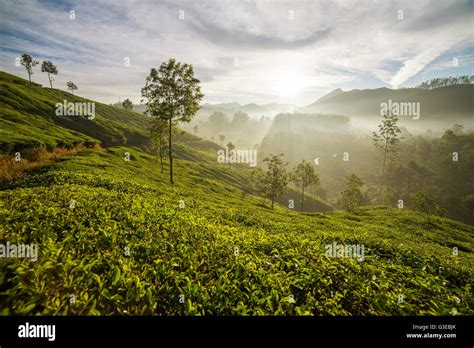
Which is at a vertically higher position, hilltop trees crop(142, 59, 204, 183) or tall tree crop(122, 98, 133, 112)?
tall tree crop(122, 98, 133, 112)

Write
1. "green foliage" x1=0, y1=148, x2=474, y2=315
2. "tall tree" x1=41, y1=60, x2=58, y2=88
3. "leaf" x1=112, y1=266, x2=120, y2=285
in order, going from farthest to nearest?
"tall tree" x1=41, y1=60, x2=58, y2=88 < "leaf" x1=112, y1=266, x2=120, y2=285 < "green foliage" x1=0, y1=148, x2=474, y2=315

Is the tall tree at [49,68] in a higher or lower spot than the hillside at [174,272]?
higher

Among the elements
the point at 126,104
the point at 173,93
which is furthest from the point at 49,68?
the point at 173,93

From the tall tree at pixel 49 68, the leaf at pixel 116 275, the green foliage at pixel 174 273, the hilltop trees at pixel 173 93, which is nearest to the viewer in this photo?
the green foliage at pixel 174 273

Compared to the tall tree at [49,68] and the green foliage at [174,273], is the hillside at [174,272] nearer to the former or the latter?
the green foliage at [174,273]

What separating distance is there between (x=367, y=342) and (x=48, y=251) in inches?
400

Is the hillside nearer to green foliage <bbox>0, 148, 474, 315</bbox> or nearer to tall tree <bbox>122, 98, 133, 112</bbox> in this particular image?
green foliage <bbox>0, 148, 474, 315</bbox>

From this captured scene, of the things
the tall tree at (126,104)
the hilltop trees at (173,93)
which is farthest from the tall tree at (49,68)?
the hilltop trees at (173,93)

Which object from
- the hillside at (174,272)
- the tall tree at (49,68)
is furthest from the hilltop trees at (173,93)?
the tall tree at (49,68)

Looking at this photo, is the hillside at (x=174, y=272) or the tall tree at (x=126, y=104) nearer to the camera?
the hillside at (x=174, y=272)

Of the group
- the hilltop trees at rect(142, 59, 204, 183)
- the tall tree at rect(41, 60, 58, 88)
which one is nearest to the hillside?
the hilltop trees at rect(142, 59, 204, 183)

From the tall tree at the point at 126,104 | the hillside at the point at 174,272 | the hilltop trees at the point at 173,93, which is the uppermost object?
the tall tree at the point at 126,104

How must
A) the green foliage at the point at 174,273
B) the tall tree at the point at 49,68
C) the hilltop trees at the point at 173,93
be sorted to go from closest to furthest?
the green foliage at the point at 174,273
the hilltop trees at the point at 173,93
the tall tree at the point at 49,68

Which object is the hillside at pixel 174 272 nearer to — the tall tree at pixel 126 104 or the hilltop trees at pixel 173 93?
the hilltop trees at pixel 173 93
